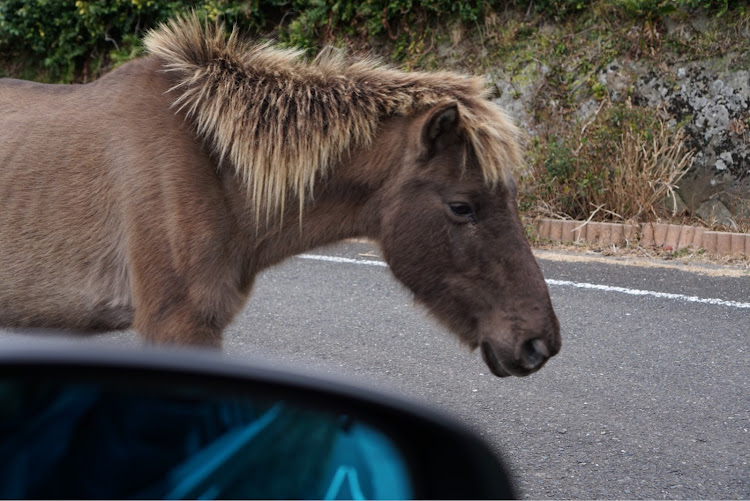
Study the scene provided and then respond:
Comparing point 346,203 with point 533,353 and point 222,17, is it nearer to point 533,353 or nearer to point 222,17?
point 533,353

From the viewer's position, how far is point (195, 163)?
3.27 metres

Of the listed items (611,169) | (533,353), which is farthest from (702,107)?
(533,353)

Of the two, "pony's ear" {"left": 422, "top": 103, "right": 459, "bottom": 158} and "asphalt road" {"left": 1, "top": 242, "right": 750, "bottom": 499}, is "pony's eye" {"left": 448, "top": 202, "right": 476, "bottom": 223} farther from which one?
"asphalt road" {"left": 1, "top": 242, "right": 750, "bottom": 499}

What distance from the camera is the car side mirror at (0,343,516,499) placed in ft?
3.92

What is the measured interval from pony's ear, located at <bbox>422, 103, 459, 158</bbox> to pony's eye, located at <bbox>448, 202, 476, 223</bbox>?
232mm

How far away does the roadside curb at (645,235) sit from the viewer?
7.60m

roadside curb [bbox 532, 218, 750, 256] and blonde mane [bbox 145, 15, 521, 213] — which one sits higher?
blonde mane [bbox 145, 15, 521, 213]

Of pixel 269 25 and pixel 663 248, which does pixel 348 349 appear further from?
pixel 269 25

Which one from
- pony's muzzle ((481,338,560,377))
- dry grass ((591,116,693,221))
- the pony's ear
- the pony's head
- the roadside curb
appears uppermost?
the pony's ear

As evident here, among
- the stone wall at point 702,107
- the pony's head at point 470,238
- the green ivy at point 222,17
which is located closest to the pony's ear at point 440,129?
the pony's head at point 470,238

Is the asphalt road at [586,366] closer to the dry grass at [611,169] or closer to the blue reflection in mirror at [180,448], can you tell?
the dry grass at [611,169]

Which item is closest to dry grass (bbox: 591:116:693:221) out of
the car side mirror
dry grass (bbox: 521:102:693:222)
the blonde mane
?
dry grass (bbox: 521:102:693:222)

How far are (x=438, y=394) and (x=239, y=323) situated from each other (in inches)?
77.1

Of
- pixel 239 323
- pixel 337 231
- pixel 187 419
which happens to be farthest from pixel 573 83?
pixel 187 419
